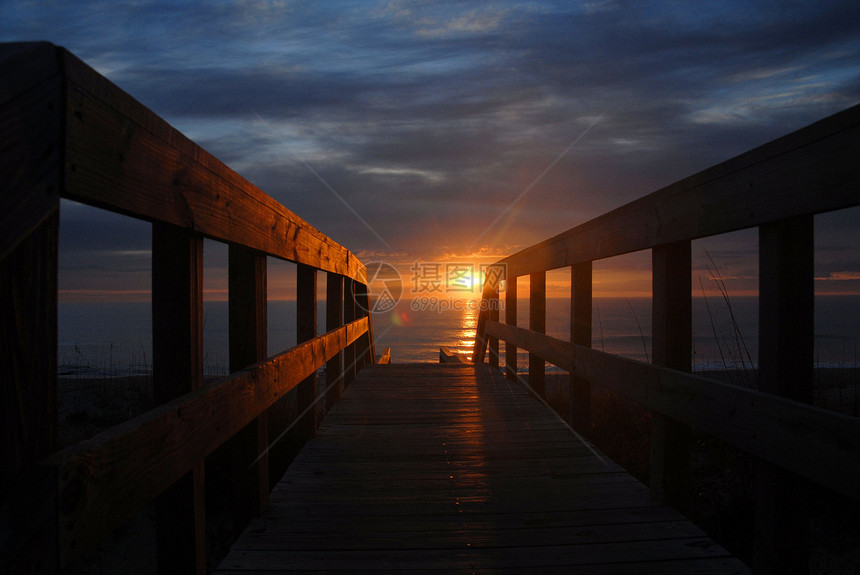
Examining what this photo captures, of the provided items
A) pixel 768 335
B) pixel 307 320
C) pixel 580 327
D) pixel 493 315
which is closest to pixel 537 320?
pixel 580 327

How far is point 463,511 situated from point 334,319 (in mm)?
2983

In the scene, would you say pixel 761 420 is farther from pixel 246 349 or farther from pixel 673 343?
pixel 246 349

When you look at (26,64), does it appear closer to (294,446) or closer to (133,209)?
(133,209)

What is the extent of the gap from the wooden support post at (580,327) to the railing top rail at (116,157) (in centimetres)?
214

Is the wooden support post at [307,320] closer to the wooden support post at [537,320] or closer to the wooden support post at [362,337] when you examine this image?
the wooden support post at [537,320]

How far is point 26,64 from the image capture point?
879 millimetres

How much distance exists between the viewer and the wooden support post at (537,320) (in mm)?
4629

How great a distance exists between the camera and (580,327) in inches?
132

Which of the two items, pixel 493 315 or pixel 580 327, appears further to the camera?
pixel 493 315

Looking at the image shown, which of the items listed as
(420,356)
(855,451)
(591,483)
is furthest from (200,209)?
(420,356)

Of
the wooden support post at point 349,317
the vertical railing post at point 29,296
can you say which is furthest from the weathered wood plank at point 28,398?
the wooden support post at point 349,317

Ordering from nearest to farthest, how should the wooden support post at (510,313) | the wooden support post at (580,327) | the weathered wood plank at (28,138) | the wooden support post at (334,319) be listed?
the weathered wood plank at (28,138), the wooden support post at (580,327), the wooden support post at (334,319), the wooden support post at (510,313)

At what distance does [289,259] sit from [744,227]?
1983 millimetres

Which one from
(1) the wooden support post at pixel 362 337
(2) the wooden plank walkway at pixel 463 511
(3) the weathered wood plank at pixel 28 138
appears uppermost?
(3) the weathered wood plank at pixel 28 138
